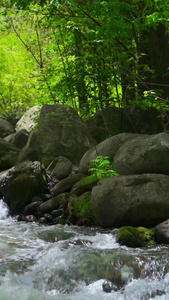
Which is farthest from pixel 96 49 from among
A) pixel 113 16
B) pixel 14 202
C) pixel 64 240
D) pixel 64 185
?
pixel 64 240

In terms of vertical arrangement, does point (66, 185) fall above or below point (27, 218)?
above

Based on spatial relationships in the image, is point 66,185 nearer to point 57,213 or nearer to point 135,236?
point 57,213

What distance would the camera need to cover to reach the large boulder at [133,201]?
22.8 ft

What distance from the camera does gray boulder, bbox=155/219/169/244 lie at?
6266 mm

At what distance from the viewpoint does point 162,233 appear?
6328 millimetres

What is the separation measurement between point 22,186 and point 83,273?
4843 millimetres

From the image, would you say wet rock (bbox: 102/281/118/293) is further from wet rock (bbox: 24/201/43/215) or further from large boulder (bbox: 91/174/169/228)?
wet rock (bbox: 24/201/43/215)

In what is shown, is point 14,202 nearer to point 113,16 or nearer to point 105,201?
point 105,201

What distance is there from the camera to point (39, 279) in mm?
5043

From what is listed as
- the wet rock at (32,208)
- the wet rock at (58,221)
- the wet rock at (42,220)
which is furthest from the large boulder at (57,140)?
the wet rock at (58,221)

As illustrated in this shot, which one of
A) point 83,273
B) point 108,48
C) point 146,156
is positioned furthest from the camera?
point 108,48

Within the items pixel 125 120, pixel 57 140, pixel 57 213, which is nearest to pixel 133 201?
pixel 57 213

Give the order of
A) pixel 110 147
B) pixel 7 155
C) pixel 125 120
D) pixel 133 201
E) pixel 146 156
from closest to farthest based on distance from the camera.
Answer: pixel 133 201 < pixel 146 156 < pixel 110 147 < pixel 125 120 < pixel 7 155

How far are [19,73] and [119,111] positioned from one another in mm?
8702
